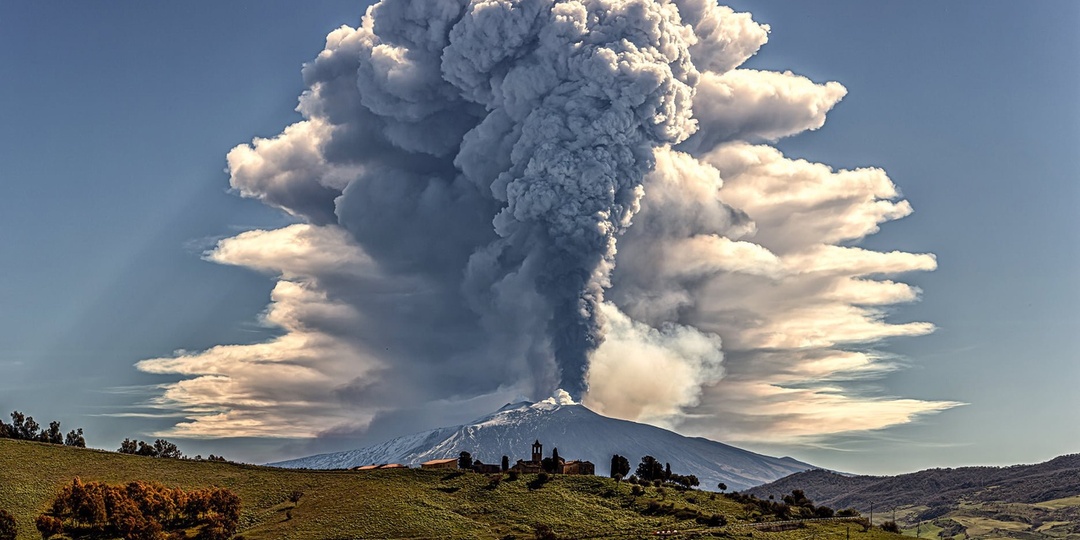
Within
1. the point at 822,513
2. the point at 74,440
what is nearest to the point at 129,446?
the point at 74,440

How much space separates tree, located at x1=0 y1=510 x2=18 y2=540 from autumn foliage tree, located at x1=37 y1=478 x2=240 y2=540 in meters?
3.08

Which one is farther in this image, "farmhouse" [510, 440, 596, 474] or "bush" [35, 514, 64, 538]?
"farmhouse" [510, 440, 596, 474]

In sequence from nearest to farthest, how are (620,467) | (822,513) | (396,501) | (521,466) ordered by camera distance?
1. (396,501)
2. (822,513)
3. (521,466)
4. (620,467)

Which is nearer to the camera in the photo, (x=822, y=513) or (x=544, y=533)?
(x=544, y=533)

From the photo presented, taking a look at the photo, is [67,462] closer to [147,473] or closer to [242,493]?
[147,473]

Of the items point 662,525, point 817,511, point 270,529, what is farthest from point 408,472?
point 817,511

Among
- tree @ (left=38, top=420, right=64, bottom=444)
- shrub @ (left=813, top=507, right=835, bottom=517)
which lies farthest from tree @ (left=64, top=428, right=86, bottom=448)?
shrub @ (left=813, top=507, right=835, bottom=517)

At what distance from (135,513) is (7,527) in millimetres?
14061

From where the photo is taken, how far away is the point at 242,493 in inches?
4729

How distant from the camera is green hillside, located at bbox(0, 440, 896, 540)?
106 metres

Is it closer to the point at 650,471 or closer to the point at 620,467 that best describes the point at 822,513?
the point at 650,471

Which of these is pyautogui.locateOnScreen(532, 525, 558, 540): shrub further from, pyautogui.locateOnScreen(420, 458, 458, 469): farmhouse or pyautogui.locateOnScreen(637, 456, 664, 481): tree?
pyautogui.locateOnScreen(637, 456, 664, 481): tree

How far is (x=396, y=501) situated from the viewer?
116 m

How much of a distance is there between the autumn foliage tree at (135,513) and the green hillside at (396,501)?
2.98m
